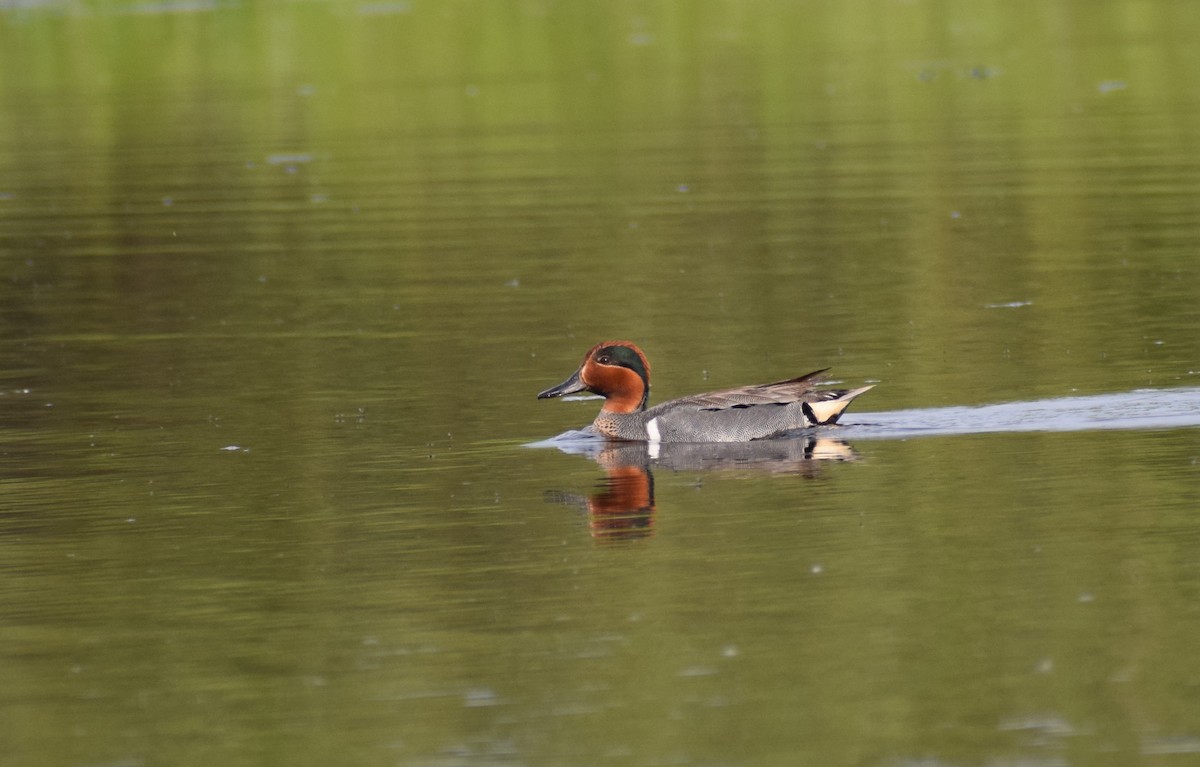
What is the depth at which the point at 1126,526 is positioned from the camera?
990cm

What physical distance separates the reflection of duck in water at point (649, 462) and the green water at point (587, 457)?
0.08m

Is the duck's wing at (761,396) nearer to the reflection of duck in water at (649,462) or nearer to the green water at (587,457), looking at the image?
the reflection of duck in water at (649,462)

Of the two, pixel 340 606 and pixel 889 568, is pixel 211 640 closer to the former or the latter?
pixel 340 606

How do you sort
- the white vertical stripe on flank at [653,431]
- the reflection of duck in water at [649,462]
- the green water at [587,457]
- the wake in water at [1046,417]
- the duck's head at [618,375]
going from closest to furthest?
the green water at [587,457], the reflection of duck in water at [649,462], the wake in water at [1046,417], the white vertical stripe on flank at [653,431], the duck's head at [618,375]

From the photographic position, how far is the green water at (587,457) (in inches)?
307

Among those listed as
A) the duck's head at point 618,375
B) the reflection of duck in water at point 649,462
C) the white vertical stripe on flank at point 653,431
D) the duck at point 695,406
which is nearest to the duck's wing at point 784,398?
the duck at point 695,406

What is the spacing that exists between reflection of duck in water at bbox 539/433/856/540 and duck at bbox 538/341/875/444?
0.07m

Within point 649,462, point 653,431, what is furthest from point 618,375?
point 649,462

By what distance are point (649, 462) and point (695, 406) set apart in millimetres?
461

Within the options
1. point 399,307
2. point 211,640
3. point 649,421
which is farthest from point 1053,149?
point 211,640

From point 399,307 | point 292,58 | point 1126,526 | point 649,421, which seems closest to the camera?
point 1126,526

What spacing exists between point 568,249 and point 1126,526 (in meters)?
11.3

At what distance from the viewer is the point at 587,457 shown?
41.0ft

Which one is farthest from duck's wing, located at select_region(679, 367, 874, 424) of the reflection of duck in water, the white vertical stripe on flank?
the white vertical stripe on flank
